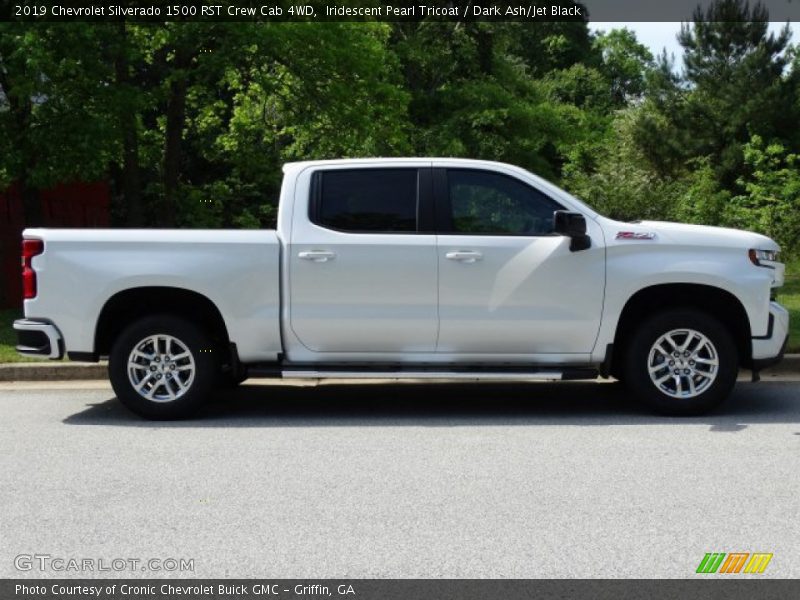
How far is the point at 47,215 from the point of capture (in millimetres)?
20078

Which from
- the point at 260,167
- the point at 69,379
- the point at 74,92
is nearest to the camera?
the point at 69,379

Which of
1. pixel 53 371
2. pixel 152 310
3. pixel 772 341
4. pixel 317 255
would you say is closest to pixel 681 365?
pixel 772 341

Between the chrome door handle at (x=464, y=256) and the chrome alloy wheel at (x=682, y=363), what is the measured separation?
59.6 inches

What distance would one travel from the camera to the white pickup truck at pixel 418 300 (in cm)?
857

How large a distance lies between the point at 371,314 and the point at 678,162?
3632cm

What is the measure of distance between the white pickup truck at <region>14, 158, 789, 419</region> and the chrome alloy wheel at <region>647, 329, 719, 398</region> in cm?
1

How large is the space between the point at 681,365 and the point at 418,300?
2.09m

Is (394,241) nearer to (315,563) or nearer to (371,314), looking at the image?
(371,314)

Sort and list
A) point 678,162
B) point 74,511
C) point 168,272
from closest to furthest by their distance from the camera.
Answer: point 74,511, point 168,272, point 678,162

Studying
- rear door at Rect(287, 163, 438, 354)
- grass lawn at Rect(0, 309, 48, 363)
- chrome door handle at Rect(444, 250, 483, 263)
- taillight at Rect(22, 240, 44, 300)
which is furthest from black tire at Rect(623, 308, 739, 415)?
grass lawn at Rect(0, 309, 48, 363)

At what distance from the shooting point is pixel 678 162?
42.8m

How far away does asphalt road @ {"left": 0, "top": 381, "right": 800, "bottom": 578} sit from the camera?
518cm

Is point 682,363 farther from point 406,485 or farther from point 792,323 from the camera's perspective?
point 792,323
